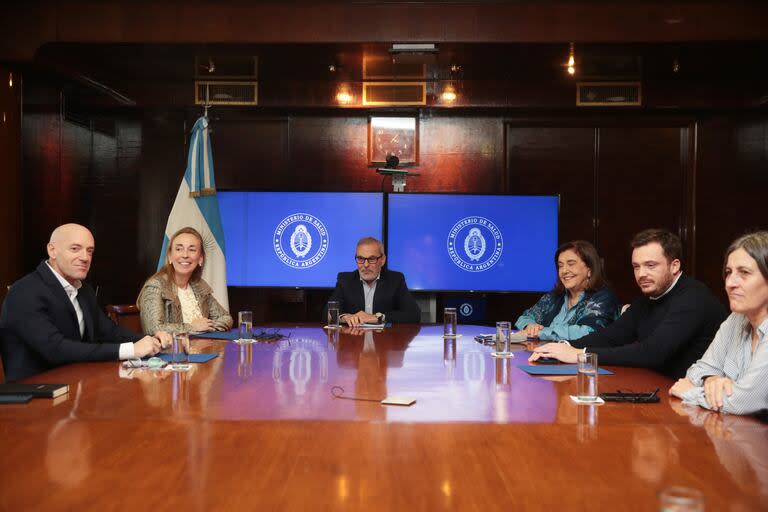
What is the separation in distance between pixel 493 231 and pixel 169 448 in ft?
14.7

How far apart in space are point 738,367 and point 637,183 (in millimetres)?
4276

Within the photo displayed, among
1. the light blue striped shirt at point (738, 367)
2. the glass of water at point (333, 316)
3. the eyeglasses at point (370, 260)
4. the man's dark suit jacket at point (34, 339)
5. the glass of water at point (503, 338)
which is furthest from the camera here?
the eyeglasses at point (370, 260)

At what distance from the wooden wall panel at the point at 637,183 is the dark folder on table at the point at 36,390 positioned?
16.7 ft

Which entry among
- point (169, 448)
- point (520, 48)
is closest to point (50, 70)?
point (520, 48)

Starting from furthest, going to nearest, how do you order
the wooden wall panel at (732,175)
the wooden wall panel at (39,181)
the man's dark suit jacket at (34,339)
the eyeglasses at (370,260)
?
the wooden wall panel at (732,175), the wooden wall panel at (39,181), the eyeglasses at (370,260), the man's dark suit jacket at (34,339)

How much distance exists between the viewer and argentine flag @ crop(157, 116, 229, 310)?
5379 millimetres

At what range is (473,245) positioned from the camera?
583 centimetres

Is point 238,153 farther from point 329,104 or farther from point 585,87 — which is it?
point 585,87

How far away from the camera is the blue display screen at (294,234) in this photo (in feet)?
19.1

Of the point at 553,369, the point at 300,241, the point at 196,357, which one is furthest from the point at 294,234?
the point at 553,369

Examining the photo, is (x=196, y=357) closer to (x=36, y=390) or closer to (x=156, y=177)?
(x=36, y=390)

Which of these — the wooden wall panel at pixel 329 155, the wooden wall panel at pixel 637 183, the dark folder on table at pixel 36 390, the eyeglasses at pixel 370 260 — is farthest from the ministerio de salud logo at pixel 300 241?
the dark folder on table at pixel 36 390

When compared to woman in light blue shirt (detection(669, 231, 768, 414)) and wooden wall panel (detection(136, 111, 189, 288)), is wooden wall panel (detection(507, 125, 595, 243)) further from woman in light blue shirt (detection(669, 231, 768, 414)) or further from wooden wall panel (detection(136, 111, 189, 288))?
woman in light blue shirt (detection(669, 231, 768, 414))

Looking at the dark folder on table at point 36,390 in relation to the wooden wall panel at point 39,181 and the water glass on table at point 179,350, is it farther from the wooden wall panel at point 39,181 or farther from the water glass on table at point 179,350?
the wooden wall panel at point 39,181
